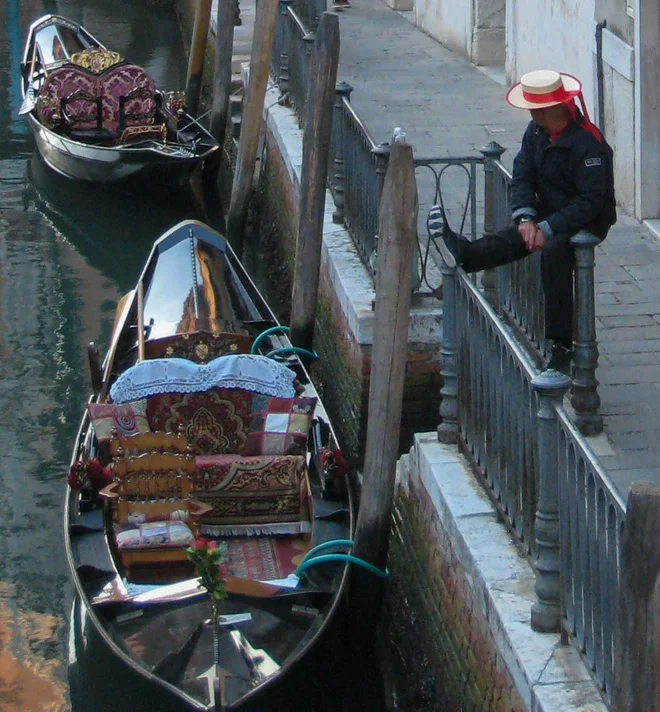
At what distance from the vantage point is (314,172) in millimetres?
6520

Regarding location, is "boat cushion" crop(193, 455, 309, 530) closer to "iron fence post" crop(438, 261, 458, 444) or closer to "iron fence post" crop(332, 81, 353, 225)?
"iron fence post" crop(438, 261, 458, 444)

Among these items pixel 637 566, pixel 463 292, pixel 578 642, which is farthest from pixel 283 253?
pixel 637 566

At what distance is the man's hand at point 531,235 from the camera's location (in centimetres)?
450

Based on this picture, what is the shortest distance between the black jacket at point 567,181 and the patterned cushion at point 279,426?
3.79 feet

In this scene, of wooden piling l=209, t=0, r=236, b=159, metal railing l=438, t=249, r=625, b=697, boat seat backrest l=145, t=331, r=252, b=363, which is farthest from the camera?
wooden piling l=209, t=0, r=236, b=159

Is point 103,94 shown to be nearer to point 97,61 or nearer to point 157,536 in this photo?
point 97,61

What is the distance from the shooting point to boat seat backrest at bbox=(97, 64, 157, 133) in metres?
10.7

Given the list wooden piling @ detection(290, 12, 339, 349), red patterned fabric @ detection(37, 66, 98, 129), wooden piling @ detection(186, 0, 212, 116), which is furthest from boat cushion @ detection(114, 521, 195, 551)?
wooden piling @ detection(186, 0, 212, 116)

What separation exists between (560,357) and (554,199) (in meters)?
0.53

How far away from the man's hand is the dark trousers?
3 cm

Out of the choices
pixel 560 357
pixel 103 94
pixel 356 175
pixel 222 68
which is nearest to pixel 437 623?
pixel 560 357

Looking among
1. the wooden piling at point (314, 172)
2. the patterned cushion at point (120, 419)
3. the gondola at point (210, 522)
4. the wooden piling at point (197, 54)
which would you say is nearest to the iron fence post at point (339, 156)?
the wooden piling at point (314, 172)

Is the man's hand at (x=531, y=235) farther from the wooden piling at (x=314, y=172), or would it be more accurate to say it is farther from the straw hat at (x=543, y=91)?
the wooden piling at (x=314, y=172)

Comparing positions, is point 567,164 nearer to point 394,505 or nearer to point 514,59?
point 394,505
